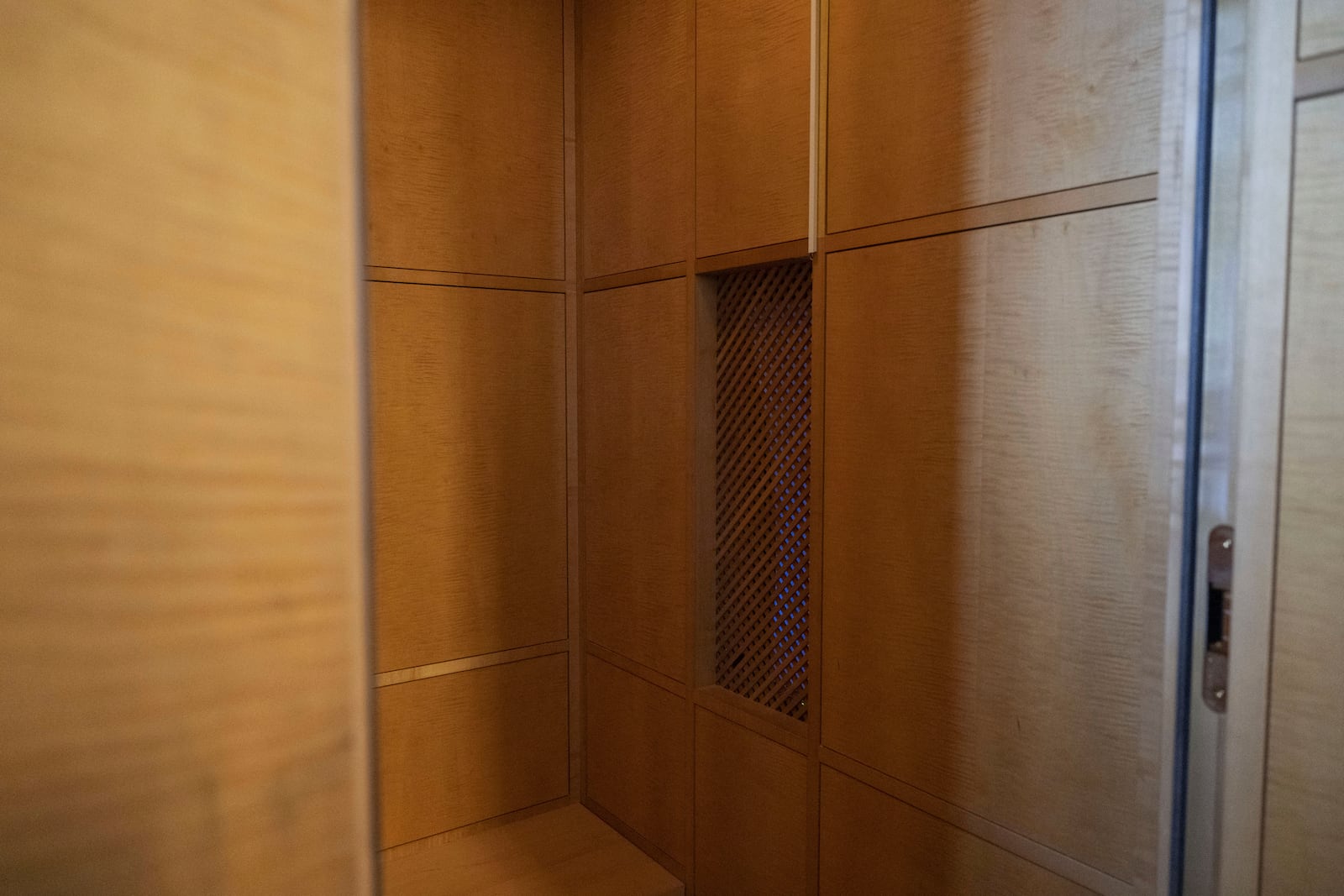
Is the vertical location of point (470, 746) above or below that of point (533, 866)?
above

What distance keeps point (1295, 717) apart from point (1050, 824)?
17.5 inches

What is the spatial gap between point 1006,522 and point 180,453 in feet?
4.72

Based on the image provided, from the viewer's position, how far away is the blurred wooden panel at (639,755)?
2305mm

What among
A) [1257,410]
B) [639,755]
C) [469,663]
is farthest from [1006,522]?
[469,663]

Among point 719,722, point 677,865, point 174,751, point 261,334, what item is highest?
point 261,334

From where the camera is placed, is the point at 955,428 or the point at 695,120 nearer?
the point at 955,428

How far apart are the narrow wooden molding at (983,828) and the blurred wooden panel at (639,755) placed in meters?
0.61

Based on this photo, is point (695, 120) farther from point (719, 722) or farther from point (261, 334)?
point (261, 334)

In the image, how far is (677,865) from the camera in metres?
2.31

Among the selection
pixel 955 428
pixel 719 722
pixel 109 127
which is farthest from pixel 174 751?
pixel 719 722

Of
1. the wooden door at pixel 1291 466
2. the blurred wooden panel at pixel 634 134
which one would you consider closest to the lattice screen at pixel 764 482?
the blurred wooden panel at pixel 634 134

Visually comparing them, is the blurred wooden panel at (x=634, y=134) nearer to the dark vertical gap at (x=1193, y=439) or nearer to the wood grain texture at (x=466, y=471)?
the wood grain texture at (x=466, y=471)

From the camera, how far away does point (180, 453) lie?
25cm

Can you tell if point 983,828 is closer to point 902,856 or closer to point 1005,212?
point 902,856
